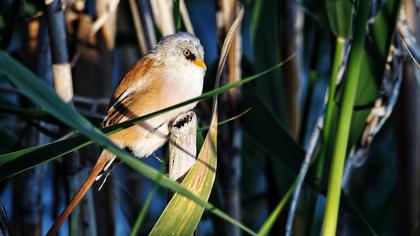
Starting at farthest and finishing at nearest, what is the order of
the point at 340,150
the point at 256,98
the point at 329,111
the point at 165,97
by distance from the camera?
the point at 256,98
the point at 165,97
the point at 329,111
the point at 340,150

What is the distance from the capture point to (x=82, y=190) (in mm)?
1708

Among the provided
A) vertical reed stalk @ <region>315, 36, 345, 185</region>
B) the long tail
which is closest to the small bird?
the long tail

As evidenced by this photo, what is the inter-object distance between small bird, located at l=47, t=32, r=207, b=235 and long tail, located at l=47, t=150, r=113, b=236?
234 millimetres

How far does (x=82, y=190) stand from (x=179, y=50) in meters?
0.79

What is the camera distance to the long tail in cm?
149

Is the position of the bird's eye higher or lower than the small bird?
higher

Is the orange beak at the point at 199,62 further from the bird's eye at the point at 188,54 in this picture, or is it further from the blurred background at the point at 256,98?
the blurred background at the point at 256,98

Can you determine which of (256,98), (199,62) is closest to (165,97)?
(199,62)

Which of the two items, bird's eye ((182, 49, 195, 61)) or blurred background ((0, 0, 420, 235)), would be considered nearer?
blurred background ((0, 0, 420, 235))

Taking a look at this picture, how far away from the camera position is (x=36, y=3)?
232 centimetres

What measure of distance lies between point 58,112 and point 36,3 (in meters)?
1.22

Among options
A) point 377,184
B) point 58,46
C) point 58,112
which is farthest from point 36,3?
point 377,184

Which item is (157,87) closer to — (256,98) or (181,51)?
(181,51)

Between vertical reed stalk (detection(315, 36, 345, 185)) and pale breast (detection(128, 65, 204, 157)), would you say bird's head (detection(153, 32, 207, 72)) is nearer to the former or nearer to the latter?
pale breast (detection(128, 65, 204, 157))
